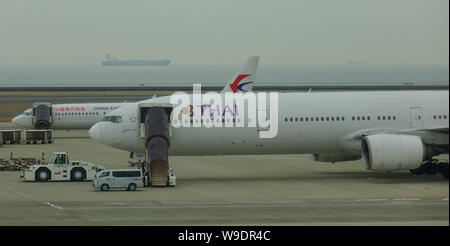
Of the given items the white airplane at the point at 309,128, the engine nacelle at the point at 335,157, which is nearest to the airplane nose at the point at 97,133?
the white airplane at the point at 309,128

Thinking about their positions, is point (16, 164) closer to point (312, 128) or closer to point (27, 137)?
point (312, 128)

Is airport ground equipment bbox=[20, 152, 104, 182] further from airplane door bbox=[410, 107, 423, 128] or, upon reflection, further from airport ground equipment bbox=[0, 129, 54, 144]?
airport ground equipment bbox=[0, 129, 54, 144]

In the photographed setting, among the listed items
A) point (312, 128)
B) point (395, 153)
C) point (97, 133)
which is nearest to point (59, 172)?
point (97, 133)

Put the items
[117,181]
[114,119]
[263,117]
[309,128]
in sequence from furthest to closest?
[114,119]
[263,117]
[309,128]
[117,181]

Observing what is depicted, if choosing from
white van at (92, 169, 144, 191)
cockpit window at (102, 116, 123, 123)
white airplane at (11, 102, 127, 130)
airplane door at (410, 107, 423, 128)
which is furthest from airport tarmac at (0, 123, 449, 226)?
white airplane at (11, 102, 127, 130)

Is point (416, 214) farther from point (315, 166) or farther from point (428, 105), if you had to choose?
point (315, 166)

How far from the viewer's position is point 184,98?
46.2m

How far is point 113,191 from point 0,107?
303 ft

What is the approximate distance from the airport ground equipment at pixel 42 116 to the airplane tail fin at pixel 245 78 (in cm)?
1980

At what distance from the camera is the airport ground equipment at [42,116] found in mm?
81875

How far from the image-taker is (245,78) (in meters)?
77.2

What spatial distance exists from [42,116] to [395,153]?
4952cm

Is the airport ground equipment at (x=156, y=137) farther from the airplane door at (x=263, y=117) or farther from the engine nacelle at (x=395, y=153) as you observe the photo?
the engine nacelle at (x=395, y=153)
